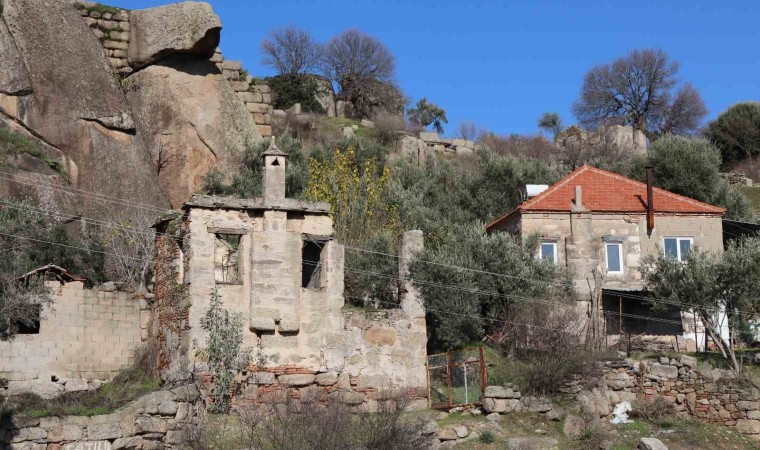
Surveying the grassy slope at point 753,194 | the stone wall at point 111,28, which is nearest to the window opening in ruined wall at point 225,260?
the stone wall at point 111,28

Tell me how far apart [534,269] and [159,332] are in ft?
33.7

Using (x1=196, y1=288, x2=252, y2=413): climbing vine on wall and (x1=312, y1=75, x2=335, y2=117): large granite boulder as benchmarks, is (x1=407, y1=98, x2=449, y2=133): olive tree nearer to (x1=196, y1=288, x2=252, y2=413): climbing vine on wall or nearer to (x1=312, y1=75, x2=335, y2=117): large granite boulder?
(x1=312, y1=75, x2=335, y2=117): large granite boulder

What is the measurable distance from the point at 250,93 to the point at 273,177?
2110 centimetres

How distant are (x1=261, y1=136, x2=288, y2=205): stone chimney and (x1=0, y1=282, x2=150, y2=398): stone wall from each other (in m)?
4.52

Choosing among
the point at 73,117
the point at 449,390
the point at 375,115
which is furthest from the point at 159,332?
the point at 375,115

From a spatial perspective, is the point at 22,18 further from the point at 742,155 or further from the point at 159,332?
the point at 742,155

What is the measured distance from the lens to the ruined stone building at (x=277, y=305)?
26.5 m

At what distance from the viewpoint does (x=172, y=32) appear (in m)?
44.3

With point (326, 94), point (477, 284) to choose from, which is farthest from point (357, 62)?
point (477, 284)

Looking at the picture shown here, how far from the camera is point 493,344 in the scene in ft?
99.1

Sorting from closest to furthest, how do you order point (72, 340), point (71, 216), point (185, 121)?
point (72, 340)
point (71, 216)
point (185, 121)

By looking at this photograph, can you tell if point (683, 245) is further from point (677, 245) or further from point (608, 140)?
point (608, 140)

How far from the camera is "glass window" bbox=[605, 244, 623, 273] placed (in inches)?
1389

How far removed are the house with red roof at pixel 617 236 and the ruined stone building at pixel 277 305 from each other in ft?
27.0
